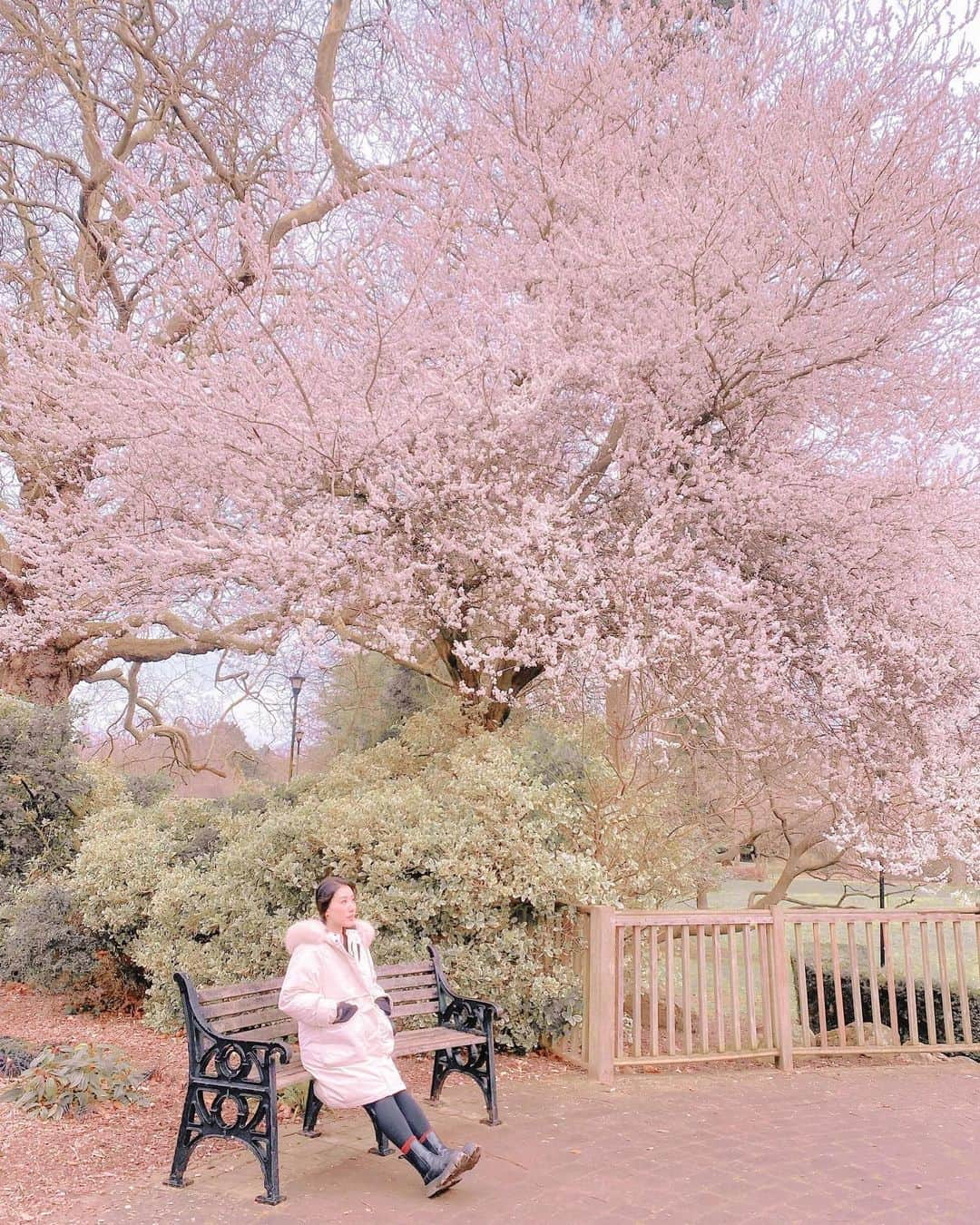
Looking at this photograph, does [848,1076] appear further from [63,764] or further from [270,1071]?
[63,764]

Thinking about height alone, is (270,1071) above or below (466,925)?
below

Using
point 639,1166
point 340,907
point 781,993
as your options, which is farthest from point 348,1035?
point 781,993

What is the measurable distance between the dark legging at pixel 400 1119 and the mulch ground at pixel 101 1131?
1.16 metres

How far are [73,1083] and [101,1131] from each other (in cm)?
35

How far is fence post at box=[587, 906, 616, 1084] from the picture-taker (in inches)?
234

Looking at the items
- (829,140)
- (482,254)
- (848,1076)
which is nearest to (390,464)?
(482,254)

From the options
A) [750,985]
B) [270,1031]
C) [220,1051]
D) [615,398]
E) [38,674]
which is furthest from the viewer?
[38,674]

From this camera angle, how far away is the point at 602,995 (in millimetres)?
6012

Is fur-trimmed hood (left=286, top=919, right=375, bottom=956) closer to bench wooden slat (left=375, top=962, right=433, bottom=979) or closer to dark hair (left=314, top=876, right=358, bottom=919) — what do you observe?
dark hair (left=314, top=876, right=358, bottom=919)

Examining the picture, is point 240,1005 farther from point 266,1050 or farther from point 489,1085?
point 489,1085

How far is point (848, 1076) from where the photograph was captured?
6.49 m

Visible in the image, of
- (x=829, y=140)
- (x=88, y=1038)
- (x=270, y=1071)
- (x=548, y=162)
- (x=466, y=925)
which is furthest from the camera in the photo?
(x=548, y=162)

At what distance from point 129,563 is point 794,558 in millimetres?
5572

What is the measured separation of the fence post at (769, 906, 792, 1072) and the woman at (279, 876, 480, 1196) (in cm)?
341
